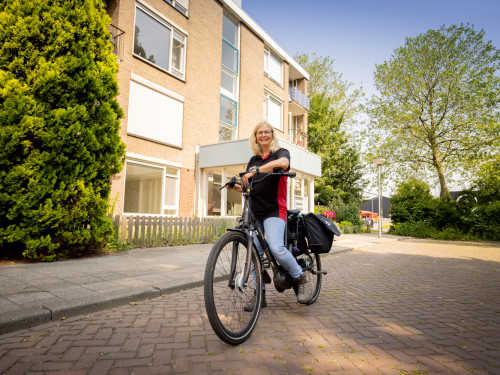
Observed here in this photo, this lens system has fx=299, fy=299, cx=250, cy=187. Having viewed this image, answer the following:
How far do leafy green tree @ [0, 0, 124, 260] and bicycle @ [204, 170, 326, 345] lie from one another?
4.28 m

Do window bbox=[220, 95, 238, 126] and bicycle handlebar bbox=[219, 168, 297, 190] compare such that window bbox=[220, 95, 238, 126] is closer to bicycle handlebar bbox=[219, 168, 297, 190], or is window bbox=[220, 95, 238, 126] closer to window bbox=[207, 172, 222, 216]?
window bbox=[207, 172, 222, 216]

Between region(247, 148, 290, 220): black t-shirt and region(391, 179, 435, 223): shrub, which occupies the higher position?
region(391, 179, 435, 223): shrub

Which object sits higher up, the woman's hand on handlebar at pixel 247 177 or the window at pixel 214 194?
the window at pixel 214 194

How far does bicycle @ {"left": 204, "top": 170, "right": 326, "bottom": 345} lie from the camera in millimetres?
2270

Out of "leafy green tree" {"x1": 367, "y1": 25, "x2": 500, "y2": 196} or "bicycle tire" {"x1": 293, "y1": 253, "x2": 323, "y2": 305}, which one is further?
"leafy green tree" {"x1": 367, "y1": 25, "x2": 500, "y2": 196}

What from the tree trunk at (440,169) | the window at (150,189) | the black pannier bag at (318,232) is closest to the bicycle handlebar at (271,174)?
the black pannier bag at (318,232)

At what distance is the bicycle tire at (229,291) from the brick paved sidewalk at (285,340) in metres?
0.14

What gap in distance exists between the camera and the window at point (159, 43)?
11641mm

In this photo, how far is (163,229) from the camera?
8.41 meters

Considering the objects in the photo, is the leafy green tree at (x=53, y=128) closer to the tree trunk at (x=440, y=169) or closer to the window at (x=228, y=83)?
the window at (x=228, y=83)

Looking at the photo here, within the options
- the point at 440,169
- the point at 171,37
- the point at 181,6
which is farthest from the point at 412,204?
the point at 181,6

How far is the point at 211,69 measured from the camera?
1461cm

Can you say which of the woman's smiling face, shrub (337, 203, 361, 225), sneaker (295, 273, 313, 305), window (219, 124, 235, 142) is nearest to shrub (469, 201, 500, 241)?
shrub (337, 203, 361, 225)

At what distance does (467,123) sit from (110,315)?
24.3m
